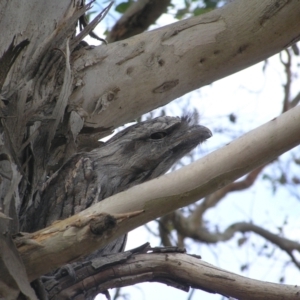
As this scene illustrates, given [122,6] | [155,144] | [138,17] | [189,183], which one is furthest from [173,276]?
[122,6]

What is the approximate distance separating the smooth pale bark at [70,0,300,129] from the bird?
308 mm

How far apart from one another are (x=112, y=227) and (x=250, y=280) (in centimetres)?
60

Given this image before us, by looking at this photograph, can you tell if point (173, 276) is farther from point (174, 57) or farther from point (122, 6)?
point (122, 6)

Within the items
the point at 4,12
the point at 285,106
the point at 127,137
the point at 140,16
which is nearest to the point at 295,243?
the point at 285,106

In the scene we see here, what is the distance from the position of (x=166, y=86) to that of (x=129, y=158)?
0.51 meters

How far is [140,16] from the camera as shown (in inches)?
147

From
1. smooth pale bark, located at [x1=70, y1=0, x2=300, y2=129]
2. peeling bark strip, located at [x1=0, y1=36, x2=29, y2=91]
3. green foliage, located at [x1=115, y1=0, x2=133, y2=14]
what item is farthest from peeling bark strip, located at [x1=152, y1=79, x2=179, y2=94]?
green foliage, located at [x1=115, y1=0, x2=133, y2=14]

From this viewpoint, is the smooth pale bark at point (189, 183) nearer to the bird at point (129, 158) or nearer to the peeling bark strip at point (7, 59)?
the peeling bark strip at point (7, 59)

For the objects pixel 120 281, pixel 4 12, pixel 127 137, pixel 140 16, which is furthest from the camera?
pixel 140 16

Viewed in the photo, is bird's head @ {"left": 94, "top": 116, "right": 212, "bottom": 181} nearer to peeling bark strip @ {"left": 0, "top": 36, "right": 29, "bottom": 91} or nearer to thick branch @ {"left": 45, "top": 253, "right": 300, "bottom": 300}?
thick branch @ {"left": 45, "top": 253, "right": 300, "bottom": 300}

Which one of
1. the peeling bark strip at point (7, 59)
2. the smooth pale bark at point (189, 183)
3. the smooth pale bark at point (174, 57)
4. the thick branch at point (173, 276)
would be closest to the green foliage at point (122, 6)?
the smooth pale bark at point (174, 57)

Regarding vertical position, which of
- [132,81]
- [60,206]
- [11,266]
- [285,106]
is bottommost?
[11,266]

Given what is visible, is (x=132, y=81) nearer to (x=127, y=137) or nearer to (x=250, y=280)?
(x=127, y=137)

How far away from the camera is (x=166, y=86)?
96.6 inches
